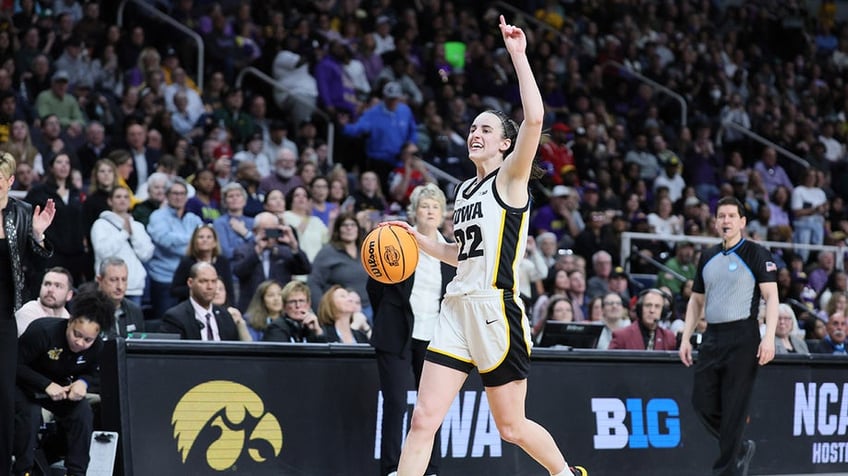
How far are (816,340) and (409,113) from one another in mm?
5910

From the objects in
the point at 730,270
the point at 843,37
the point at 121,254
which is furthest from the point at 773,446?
the point at 843,37

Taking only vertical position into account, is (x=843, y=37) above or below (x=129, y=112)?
above

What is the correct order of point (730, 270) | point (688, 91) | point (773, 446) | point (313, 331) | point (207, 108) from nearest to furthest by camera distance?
point (730, 270)
point (313, 331)
point (773, 446)
point (207, 108)
point (688, 91)

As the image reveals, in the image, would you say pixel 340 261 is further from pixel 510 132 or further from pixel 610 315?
pixel 510 132

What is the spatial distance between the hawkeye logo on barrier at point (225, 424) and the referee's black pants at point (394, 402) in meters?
0.72

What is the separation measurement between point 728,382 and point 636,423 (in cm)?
124

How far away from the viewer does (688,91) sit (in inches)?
904

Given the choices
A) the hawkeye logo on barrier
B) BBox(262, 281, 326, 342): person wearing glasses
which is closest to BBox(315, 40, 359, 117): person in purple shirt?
BBox(262, 281, 326, 342): person wearing glasses

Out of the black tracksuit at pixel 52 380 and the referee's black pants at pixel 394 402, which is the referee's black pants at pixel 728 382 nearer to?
the referee's black pants at pixel 394 402

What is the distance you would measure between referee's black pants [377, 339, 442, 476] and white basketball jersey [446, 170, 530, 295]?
6.49 feet

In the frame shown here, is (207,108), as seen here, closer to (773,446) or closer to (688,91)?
(773,446)

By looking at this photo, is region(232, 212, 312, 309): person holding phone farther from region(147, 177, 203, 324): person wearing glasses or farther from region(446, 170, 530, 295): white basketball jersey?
region(446, 170, 530, 295): white basketball jersey

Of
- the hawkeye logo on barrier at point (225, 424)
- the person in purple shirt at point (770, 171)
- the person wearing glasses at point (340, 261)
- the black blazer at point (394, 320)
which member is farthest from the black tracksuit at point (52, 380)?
the person in purple shirt at point (770, 171)

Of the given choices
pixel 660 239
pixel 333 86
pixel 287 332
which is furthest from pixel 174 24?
pixel 287 332
